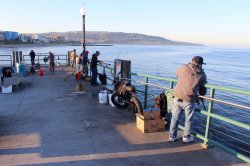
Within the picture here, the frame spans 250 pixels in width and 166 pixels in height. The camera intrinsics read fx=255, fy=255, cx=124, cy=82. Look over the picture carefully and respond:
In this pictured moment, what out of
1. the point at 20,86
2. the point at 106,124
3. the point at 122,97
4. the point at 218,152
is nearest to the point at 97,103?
the point at 122,97

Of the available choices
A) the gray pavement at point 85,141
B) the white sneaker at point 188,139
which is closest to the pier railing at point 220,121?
the white sneaker at point 188,139

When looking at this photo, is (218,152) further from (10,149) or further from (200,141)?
(10,149)

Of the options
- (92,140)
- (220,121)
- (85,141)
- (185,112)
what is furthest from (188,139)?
(220,121)

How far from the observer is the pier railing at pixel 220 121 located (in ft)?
17.1

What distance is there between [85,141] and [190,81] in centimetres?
273

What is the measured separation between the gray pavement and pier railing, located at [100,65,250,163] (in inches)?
18.9

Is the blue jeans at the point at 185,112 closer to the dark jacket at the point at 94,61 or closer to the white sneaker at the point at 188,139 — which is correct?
the white sneaker at the point at 188,139

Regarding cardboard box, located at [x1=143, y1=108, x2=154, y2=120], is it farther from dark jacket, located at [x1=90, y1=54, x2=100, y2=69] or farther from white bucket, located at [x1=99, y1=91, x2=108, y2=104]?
dark jacket, located at [x1=90, y1=54, x2=100, y2=69]

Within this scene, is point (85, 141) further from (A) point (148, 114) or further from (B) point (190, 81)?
(B) point (190, 81)

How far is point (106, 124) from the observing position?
23.4 ft

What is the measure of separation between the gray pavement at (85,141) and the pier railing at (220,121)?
48cm

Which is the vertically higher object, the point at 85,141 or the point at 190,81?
the point at 190,81

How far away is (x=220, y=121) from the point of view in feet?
56.3

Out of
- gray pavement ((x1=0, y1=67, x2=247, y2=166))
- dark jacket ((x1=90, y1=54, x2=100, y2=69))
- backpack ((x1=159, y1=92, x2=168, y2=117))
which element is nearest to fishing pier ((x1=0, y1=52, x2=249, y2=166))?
gray pavement ((x1=0, y1=67, x2=247, y2=166))
